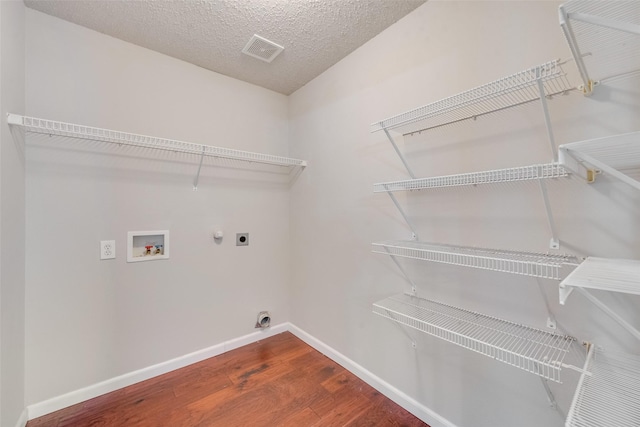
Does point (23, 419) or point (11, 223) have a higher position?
point (11, 223)

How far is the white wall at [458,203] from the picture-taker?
3.28ft

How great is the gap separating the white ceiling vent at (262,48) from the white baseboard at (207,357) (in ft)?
7.95

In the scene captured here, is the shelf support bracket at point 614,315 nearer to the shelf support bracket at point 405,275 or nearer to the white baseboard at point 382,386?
the shelf support bracket at point 405,275

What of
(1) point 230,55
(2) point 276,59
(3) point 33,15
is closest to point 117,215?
(3) point 33,15

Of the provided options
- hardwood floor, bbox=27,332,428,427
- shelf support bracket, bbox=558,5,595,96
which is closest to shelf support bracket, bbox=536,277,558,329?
shelf support bracket, bbox=558,5,595,96

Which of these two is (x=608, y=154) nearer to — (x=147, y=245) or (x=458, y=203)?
(x=458, y=203)

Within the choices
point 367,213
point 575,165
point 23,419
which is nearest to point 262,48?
point 367,213

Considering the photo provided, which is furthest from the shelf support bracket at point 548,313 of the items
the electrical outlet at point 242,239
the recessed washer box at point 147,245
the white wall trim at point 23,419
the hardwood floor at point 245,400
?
the white wall trim at point 23,419

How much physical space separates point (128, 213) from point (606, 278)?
2.44 m

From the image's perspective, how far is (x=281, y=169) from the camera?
2604 mm

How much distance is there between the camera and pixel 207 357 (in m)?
2.15

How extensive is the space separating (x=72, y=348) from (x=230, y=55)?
7.62 feet

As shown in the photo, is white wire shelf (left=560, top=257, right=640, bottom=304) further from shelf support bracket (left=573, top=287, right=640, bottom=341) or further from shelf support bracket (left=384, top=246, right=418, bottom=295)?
shelf support bracket (left=384, top=246, right=418, bottom=295)

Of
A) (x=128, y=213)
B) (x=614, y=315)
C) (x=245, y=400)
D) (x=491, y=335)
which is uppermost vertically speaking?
(x=128, y=213)
